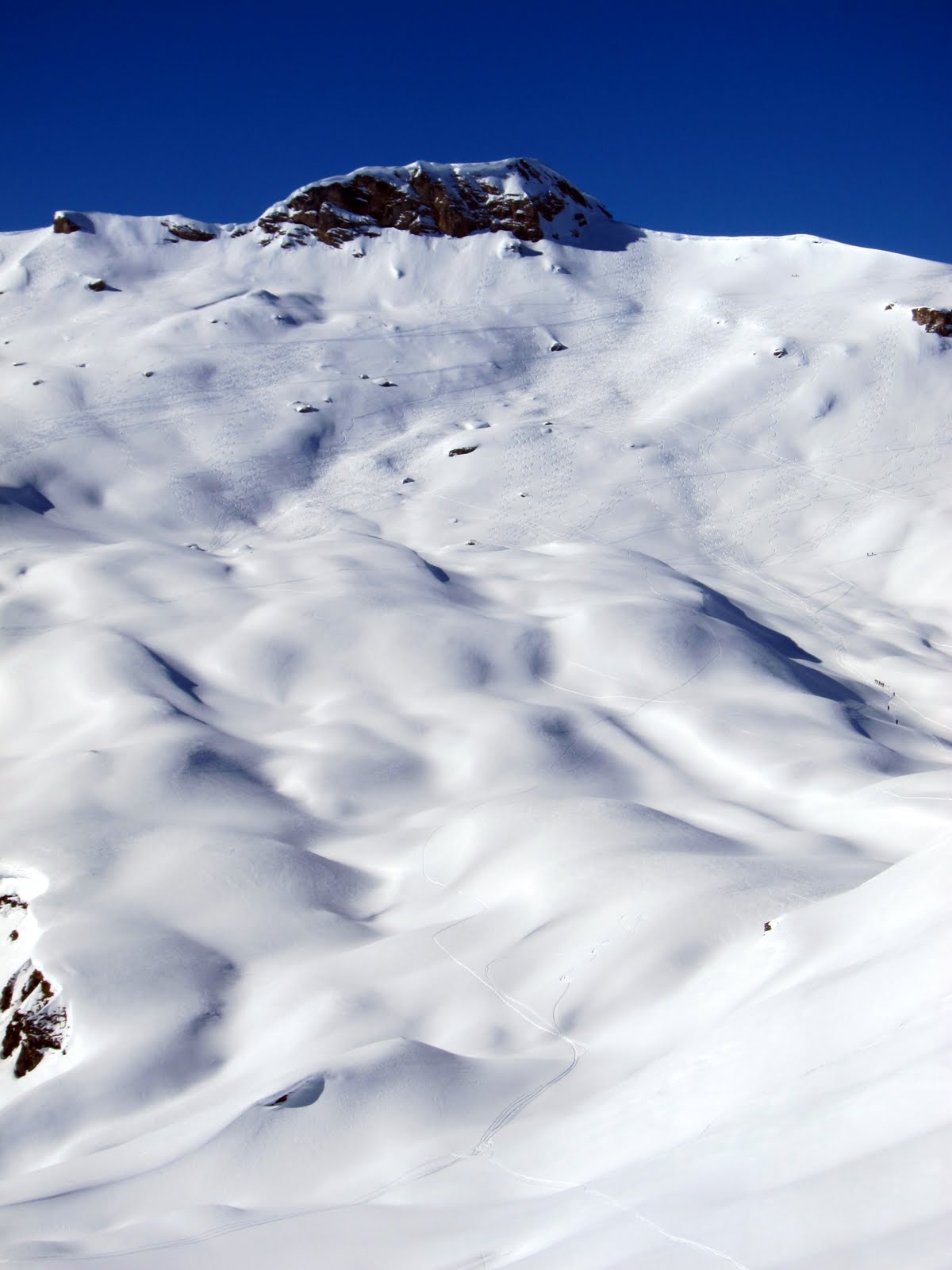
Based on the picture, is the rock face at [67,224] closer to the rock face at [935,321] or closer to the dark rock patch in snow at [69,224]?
the dark rock patch in snow at [69,224]

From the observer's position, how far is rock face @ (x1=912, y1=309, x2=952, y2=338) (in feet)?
193

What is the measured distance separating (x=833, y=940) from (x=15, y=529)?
3913cm

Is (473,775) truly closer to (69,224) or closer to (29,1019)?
(29,1019)

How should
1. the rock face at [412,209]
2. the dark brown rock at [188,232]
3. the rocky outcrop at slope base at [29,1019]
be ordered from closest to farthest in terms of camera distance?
1. the rocky outcrop at slope base at [29,1019]
2. the dark brown rock at [188,232]
3. the rock face at [412,209]

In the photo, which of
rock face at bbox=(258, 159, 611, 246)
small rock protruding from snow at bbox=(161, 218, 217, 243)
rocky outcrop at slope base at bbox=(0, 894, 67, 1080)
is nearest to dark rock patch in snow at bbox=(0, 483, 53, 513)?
rocky outcrop at slope base at bbox=(0, 894, 67, 1080)

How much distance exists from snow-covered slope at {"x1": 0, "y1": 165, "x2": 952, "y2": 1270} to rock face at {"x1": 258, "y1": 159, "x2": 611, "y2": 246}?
8.84 m

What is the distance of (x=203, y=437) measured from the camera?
52.5 m

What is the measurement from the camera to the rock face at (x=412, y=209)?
73812 mm

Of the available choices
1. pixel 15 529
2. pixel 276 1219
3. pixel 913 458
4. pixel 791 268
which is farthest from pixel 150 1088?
pixel 791 268

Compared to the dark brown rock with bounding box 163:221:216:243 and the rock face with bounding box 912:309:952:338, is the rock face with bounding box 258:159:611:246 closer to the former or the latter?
the dark brown rock with bounding box 163:221:216:243

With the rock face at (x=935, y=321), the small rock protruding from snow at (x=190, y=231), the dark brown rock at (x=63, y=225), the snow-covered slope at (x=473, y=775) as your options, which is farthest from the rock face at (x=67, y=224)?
the rock face at (x=935, y=321)

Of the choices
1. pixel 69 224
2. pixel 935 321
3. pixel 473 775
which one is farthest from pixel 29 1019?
pixel 69 224

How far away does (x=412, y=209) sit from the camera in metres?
74.6

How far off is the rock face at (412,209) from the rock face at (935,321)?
2758cm
